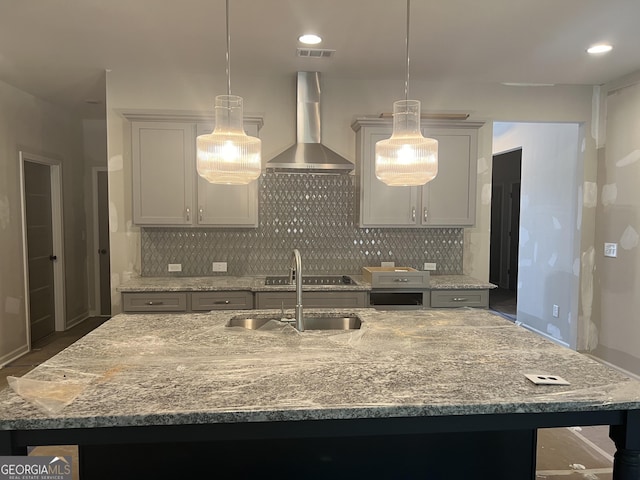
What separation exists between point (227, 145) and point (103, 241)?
4.88 metres

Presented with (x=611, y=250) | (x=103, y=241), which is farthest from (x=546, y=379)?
(x=103, y=241)

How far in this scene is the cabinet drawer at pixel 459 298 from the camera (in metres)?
3.87

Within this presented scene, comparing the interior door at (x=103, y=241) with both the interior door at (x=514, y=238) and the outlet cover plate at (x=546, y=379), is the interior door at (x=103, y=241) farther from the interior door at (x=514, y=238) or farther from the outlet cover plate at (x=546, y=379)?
the interior door at (x=514, y=238)

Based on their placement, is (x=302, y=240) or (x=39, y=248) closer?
(x=302, y=240)

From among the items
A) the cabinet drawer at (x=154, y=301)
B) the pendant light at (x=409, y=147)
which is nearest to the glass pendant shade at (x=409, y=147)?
the pendant light at (x=409, y=147)

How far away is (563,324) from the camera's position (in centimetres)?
480

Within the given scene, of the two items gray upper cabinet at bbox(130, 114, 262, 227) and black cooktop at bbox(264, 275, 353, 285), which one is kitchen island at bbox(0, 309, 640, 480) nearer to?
black cooktop at bbox(264, 275, 353, 285)

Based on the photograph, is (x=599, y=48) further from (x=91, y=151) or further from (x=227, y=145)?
(x=91, y=151)

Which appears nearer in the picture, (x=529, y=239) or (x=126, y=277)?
(x=126, y=277)

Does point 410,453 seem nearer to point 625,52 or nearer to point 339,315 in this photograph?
point 339,315

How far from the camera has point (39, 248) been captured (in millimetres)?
5160

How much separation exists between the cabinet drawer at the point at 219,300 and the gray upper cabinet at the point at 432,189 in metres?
1.21

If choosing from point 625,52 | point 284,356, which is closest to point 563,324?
point 625,52

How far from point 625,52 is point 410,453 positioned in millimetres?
3416
